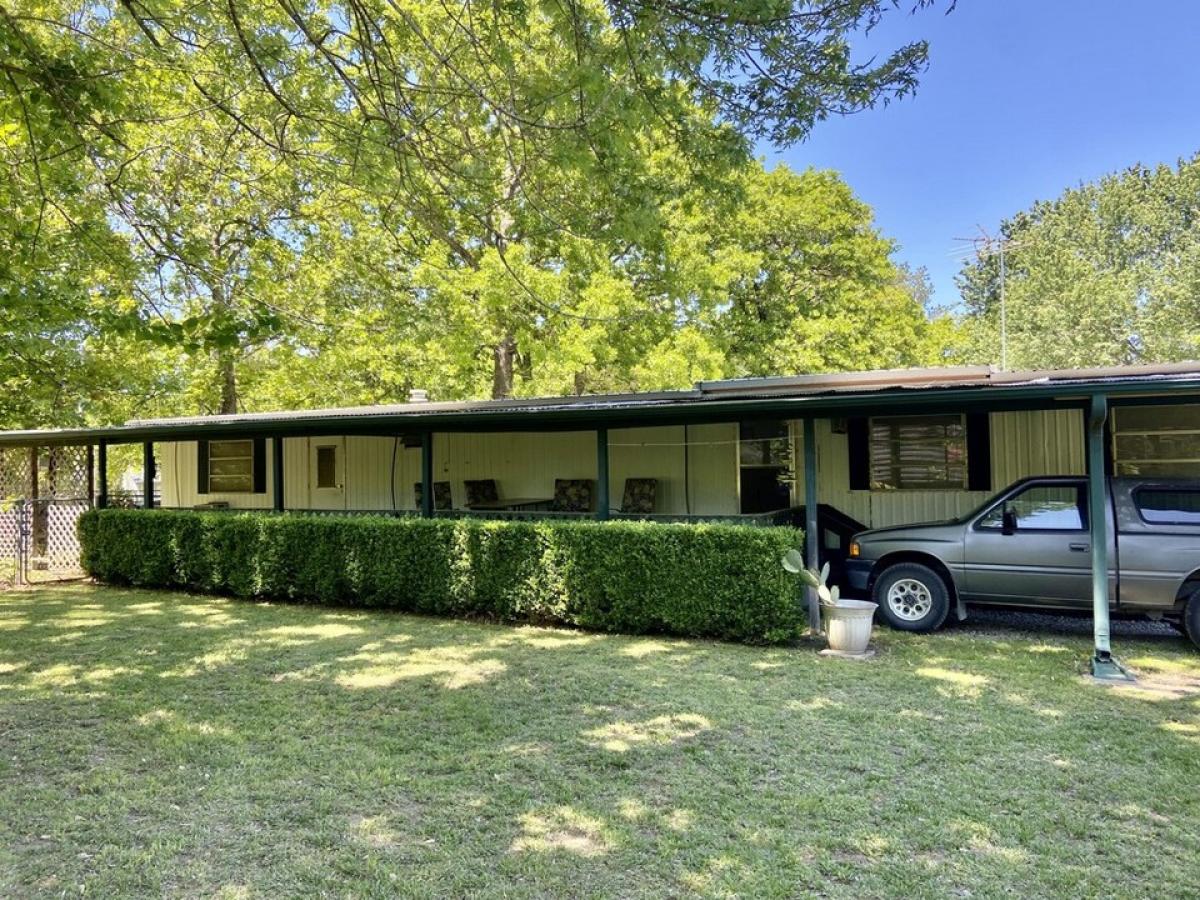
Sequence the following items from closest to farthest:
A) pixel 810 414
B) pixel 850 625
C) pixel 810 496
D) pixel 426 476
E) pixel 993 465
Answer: pixel 850 625 → pixel 810 414 → pixel 810 496 → pixel 993 465 → pixel 426 476

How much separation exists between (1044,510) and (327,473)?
1054 cm

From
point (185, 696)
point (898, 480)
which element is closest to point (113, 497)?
point (185, 696)

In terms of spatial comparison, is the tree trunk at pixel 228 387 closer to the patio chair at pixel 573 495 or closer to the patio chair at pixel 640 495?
the patio chair at pixel 573 495

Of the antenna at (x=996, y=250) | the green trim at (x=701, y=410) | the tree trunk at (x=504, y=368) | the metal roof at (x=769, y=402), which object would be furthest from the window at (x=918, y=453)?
the antenna at (x=996, y=250)

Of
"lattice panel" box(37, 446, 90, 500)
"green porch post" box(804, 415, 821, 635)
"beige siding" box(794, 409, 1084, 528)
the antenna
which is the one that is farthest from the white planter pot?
the antenna

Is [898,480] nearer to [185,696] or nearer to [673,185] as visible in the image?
[673,185]

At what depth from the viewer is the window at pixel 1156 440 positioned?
764cm

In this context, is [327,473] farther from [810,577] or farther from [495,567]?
[810,577]

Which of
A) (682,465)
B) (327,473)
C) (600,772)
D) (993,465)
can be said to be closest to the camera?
(600,772)

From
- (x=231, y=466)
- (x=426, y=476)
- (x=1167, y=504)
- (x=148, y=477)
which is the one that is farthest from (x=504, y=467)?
(x=1167, y=504)

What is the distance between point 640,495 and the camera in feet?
34.3

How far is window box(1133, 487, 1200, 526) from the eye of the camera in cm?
633

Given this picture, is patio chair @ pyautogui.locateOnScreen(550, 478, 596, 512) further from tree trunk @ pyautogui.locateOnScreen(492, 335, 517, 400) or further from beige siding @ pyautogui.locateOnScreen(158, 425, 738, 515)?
tree trunk @ pyautogui.locateOnScreen(492, 335, 517, 400)

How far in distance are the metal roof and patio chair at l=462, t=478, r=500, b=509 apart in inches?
54.7
